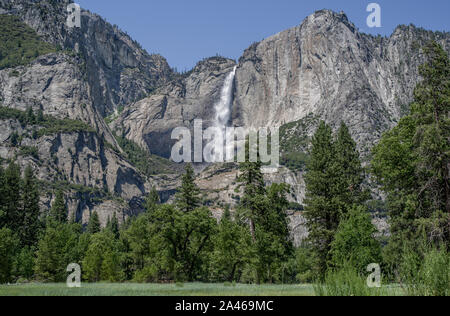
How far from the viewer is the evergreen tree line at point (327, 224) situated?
1127 inches

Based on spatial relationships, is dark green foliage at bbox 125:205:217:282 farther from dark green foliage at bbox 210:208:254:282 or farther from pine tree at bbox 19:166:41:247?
pine tree at bbox 19:166:41:247

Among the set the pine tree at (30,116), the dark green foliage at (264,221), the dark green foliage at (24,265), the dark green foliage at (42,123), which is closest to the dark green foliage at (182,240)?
the dark green foliage at (264,221)

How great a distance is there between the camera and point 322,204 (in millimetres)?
38906

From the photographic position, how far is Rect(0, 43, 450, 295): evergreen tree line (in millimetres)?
28625

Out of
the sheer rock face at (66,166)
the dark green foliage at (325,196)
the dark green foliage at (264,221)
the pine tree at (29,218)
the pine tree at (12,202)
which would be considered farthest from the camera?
the sheer rock face at (66,166)

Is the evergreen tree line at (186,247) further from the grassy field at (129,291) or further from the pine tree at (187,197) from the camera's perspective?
the grassy field at (129,291)

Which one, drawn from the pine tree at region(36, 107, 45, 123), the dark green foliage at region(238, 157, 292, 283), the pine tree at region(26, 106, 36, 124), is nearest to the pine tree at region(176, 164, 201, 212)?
the dark green foliage at region(238, 157, 292, 283)

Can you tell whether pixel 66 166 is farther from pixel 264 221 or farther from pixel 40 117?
pixel 264 221

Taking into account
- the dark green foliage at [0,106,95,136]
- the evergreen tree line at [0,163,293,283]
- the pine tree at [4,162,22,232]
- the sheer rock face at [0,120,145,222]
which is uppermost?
the dark green foliage at [0,106,95,136]

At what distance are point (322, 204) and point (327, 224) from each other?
2.53 metres

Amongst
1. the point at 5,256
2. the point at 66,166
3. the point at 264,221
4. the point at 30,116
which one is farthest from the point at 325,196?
the point at 30,116

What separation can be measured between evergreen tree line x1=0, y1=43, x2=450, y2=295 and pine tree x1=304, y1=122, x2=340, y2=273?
0.10m

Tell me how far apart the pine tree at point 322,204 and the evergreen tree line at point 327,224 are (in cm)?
10
